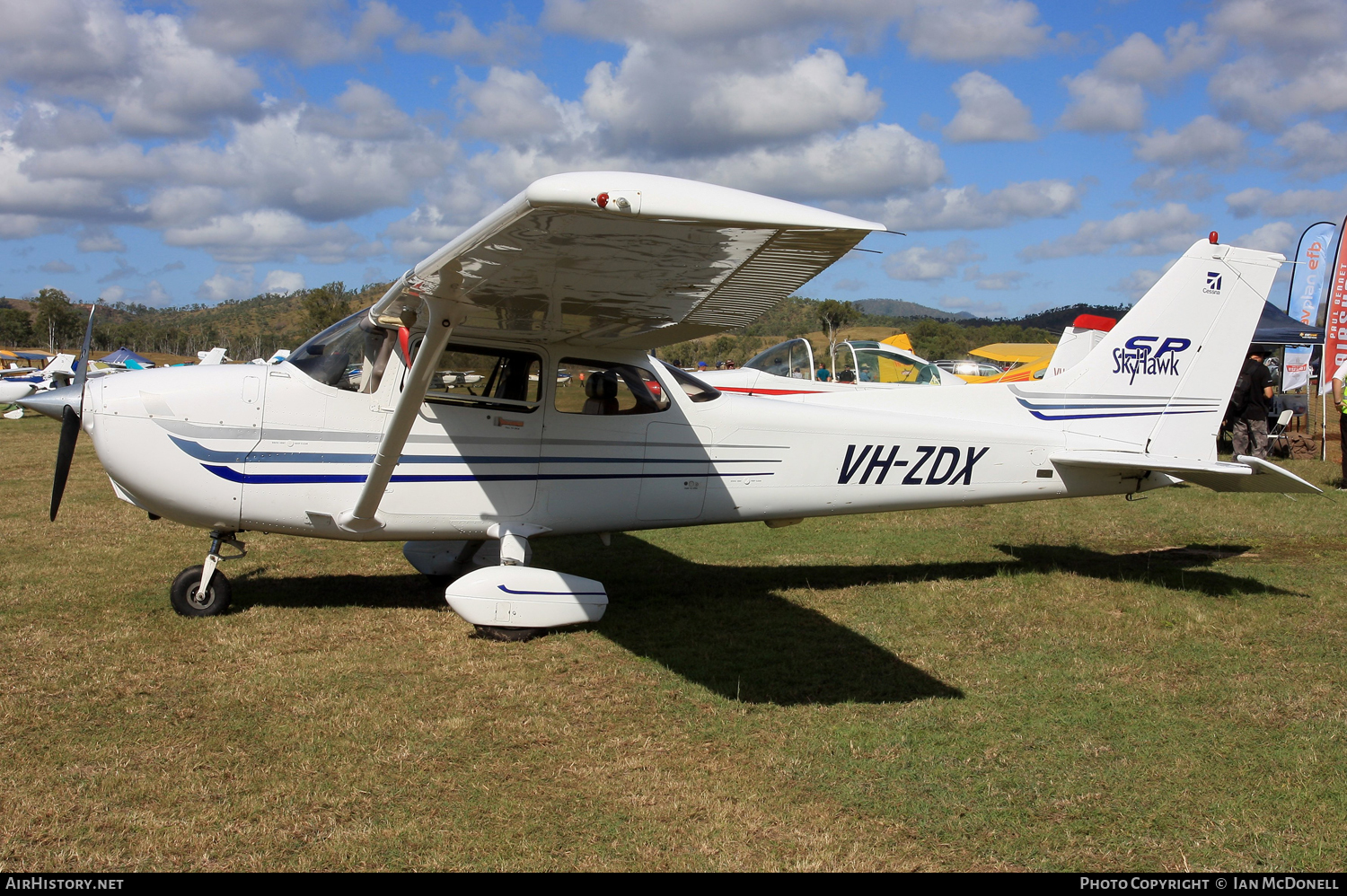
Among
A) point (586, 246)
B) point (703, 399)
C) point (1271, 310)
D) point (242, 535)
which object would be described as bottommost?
point (242, 535)

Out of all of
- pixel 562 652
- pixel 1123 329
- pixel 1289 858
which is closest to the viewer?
pixel 1289 858

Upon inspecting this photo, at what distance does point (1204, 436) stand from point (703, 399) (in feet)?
13.6

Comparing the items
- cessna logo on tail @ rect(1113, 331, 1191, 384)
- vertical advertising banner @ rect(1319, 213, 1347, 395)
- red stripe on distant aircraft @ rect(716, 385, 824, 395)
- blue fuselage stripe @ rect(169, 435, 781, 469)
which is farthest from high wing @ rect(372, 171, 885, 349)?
vertical advertising banner @ rect(1319, 213, 1347, 395)

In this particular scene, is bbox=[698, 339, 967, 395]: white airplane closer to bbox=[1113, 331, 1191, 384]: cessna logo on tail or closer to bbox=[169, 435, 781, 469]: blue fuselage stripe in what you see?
bbox=[1113, 331, 1191, 384]: cessna logo on tail

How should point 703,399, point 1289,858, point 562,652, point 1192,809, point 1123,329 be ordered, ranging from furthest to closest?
1. point 1123,329
2. point 703,399
3. point 562,652
4. point 1192,809
5. point 1289,858

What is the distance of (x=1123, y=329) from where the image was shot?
708cm

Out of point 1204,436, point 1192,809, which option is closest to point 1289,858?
point 1192,809

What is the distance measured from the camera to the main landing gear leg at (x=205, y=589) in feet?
19.2

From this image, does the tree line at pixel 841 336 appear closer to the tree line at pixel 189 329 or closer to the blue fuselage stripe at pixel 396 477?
the tree line at pixel 189 329

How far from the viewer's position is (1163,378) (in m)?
7.04

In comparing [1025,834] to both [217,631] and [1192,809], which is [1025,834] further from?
[217,631]

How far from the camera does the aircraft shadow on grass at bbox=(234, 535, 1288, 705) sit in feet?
16.2

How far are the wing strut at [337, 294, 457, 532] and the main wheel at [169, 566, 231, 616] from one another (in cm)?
107

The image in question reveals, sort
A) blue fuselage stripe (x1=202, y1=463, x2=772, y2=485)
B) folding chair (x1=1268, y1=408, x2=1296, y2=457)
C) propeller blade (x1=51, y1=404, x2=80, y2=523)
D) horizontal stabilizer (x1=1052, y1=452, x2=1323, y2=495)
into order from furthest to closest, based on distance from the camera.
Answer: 1. folding chair (x1=1268, y1=408, x2=1296, y2=457)
2. horizontal stabilizer (x1=1052, y1=452, x2=1323, y2=495)
3. blue fuselage stripe (x1=202, y1=463, x2=772, y2=485)
4. propeller blade (x1=51, y1=404, x2=80, y2=523)
